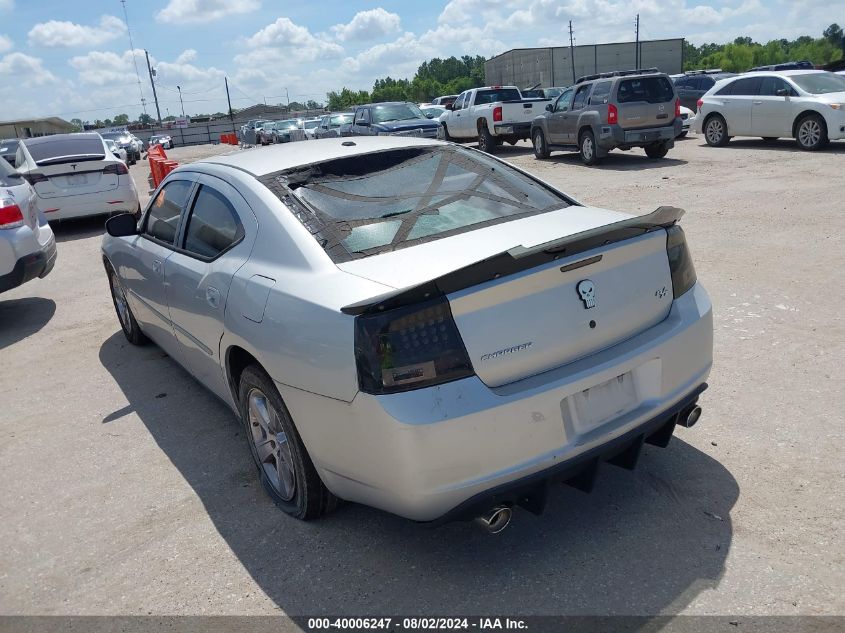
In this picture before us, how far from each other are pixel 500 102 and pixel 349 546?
19.1 metres

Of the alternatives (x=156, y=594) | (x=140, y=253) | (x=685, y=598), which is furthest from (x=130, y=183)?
(x=685, y=598)

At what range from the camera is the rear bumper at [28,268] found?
723cm

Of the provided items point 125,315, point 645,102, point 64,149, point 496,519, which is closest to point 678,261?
point 496,519

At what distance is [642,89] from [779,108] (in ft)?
9.49

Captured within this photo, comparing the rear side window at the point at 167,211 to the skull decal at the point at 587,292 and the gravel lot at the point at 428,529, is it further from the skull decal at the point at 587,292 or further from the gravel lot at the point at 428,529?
the skull decal at the point at 587,292

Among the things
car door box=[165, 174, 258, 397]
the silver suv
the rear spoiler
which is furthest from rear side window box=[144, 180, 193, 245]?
the silver suv

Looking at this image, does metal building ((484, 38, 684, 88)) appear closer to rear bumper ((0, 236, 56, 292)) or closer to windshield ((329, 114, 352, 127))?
windshield ((329, 114, 352, 127))

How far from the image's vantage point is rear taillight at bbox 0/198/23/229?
724 cm

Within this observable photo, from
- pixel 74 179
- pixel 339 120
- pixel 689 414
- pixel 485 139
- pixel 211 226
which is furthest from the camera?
pixel 339 120

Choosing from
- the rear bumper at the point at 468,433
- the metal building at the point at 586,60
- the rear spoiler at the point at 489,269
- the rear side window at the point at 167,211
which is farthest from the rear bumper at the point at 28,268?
the metal building at the point at 586,60

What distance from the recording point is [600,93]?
15.9m

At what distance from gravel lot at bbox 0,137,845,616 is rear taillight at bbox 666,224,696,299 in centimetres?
92

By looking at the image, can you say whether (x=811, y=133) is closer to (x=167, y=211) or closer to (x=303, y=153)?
(x=303, y=153)

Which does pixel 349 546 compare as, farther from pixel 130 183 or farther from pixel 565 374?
pixel 130 183
